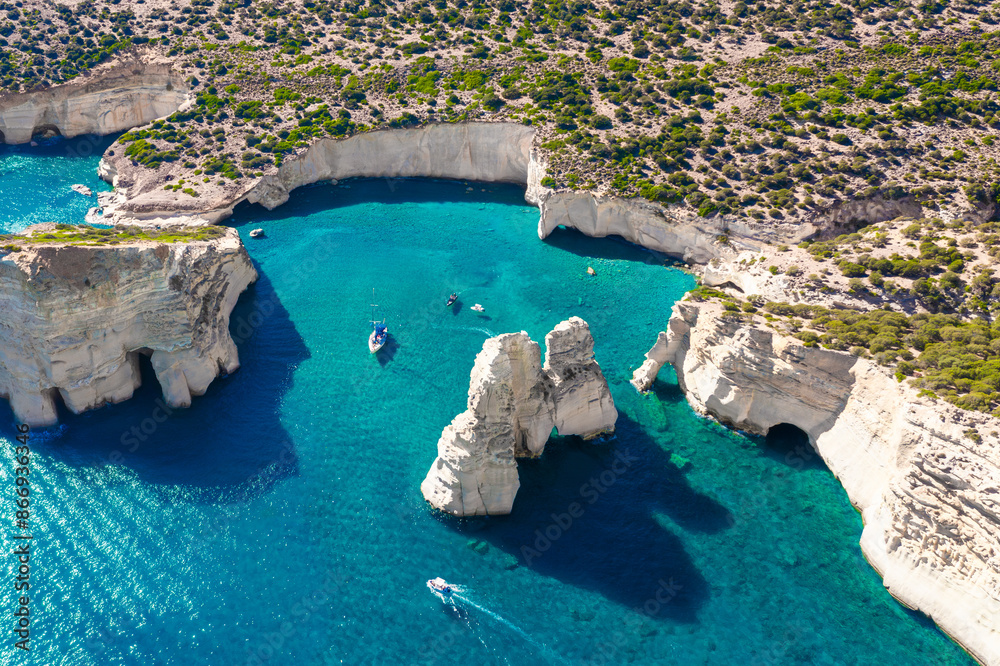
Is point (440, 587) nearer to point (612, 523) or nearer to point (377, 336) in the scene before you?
point (612, 523)

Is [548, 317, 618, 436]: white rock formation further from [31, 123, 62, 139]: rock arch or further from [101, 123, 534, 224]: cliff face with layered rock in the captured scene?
[31, 123, 62, 139]: rock arch

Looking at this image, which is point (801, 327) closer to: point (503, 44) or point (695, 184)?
point (695, 184)

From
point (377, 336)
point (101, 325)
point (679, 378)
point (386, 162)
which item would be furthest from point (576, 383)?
point (386, 162)

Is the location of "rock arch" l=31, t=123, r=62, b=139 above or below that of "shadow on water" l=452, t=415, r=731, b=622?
above

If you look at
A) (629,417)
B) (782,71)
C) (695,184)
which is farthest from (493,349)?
(782,71)

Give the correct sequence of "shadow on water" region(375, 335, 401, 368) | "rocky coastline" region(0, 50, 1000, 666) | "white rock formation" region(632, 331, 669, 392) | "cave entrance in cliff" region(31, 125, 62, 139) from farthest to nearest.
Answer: "cave entrance in cliff" region(31, 125, 62, 139) < "shadow on water" region(375, 335, 401, 368) < "white rock formation" region(632, 331, 669, 392) < "rocky coastline" region(0, 50, 1000, 666)

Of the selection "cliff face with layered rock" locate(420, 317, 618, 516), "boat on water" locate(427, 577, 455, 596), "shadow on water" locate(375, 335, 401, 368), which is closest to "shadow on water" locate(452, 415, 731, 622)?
"cliff face with layered rock" locate(420, 317, 618, 516)

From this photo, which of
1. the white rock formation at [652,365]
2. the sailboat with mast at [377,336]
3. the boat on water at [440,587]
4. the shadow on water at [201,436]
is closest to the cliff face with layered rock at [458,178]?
the white rock formation at [652,365]
